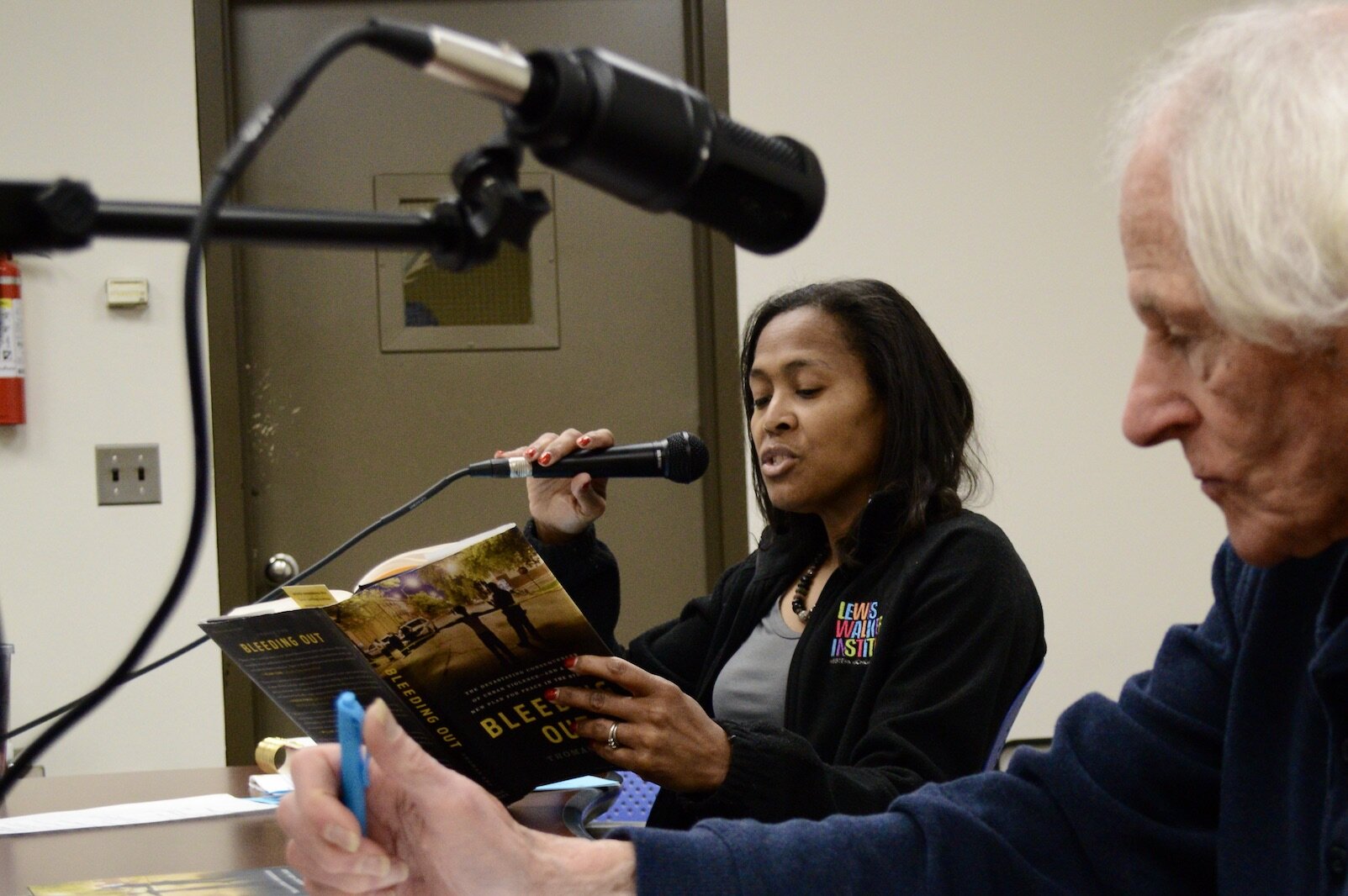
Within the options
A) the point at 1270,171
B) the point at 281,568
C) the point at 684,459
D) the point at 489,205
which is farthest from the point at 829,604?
the point at 281,568

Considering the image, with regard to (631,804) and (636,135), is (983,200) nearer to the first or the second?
(631,804)

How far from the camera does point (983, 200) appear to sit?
10.7 feet

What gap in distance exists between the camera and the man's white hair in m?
0.69

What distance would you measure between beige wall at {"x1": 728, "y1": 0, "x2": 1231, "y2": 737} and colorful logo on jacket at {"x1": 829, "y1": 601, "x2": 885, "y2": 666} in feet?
5.43

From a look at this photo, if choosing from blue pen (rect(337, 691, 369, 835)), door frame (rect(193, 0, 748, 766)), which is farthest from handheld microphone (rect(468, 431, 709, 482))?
door frame (rect(193, 0, 748, 766))

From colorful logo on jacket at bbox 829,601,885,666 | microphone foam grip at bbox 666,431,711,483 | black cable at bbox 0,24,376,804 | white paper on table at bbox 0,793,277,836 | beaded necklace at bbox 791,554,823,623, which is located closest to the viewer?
black cable at bbox 0,24,376,804

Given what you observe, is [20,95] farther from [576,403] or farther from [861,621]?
[861,621]

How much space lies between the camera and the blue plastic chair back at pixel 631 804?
4.91 feet

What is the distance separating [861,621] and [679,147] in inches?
44.6

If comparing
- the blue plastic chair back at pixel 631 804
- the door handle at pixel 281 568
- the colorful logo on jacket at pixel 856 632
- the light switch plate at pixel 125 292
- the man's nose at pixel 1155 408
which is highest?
the light switch plate at pixel 125 292

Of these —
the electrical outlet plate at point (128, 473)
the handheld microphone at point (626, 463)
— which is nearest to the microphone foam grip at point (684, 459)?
the handheld microphone at point (626, 463)

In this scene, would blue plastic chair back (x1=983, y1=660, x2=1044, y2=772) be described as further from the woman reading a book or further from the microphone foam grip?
the microphone foam grip

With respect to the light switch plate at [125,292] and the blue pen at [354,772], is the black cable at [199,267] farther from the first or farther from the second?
the light switch plate at [125,292]

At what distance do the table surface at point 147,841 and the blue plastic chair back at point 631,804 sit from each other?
36mm
